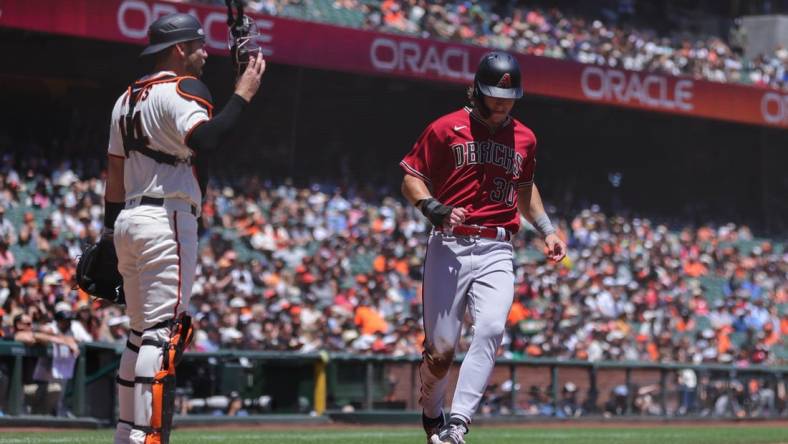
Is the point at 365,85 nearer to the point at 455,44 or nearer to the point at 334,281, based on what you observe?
the point at 455,44

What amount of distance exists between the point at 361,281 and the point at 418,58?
222 inches

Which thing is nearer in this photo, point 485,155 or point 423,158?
point 485,155

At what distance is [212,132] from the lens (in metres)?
5.10

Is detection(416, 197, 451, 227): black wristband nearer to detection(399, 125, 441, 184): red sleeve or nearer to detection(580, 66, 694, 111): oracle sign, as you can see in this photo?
detection(399, 125, 441, 184): red sleeve

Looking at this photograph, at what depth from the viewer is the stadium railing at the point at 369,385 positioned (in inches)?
467

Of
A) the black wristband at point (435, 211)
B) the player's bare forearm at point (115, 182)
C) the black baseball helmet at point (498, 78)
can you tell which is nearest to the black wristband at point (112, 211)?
the player's bare forearm at point (115, 182)

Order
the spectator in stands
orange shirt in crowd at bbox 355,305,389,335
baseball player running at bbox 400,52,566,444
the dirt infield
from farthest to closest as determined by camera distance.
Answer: orange shirt in crowd at bbox 355,305,389,335
the dirt infield
the spectator in stands
baseball player running at bbox 400,52,566,444

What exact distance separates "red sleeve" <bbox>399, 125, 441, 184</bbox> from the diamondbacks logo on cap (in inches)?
16.4

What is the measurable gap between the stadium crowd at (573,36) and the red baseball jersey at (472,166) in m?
15.3

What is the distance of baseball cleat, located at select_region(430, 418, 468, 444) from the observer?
6.22 meters

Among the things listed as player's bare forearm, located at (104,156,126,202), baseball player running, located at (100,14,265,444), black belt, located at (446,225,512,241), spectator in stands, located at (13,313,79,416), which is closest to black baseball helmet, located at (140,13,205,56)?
baseball player running, located at (100,14,265,444)

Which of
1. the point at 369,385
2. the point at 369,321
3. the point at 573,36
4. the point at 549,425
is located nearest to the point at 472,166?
the point at 369,385

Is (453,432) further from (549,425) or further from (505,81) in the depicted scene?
(549,425)

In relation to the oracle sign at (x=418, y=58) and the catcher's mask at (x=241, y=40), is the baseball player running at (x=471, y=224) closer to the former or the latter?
the catcher's mask at (x=241, y=40)
